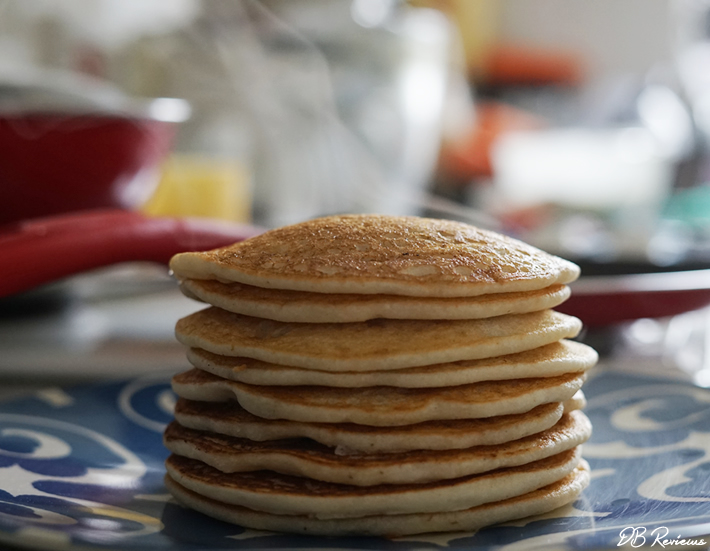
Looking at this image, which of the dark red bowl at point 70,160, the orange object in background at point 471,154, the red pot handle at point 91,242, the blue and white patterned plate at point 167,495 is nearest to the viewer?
the blue and white patterned plate at point 167,495

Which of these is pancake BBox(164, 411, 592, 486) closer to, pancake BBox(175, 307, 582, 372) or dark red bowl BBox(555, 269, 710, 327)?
pancake BBox(175, 307, 582, 372)

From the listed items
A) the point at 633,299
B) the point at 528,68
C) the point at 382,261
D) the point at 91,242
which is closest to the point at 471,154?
the point at 528,68

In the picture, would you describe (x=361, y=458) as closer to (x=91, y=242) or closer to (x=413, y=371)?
(x=413, y=371)

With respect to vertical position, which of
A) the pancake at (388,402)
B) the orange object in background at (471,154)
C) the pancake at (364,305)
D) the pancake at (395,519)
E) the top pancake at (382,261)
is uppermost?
the orange object in background at (471,154)

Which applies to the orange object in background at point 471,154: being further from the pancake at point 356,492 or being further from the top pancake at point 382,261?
the pancake at point 356,492

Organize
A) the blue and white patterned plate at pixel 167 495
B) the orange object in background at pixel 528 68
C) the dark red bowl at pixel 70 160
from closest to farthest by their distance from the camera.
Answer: the blue and white patterned plate at pixel 167 495 < the dark red bowl at pixel 70 160 < the orange object in background at pixel 528 68

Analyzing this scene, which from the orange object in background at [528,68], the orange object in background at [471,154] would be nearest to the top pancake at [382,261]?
the orange object in background at [471,154]

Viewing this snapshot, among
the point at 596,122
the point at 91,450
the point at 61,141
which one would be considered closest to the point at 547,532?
the point at 91,450
